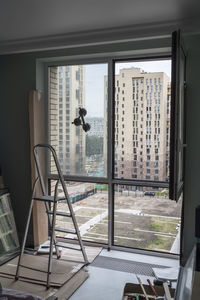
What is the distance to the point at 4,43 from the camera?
12.6 ft

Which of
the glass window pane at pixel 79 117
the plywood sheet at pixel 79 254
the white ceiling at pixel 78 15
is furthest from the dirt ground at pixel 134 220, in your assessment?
the white ceiling at pixel 78 15

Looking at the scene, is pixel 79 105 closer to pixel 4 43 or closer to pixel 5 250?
pixel 4 43

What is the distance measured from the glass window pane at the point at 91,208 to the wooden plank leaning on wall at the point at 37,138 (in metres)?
0.46

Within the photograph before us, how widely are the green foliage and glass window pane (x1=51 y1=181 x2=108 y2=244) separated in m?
0.42

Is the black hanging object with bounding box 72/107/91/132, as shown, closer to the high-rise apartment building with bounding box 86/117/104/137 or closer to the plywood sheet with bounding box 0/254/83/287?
the high-rise apartment building with bounding box 86/117/104/137

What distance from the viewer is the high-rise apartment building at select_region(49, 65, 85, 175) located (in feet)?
13.0

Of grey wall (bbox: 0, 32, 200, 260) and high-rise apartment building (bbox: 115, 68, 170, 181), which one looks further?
grey wall (bbox: 0, 32, 200, 260)

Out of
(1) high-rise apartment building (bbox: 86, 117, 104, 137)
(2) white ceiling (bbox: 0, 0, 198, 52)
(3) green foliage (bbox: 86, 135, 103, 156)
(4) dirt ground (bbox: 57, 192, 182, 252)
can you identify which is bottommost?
(4) dirt ground (bbox: 57, 192, 182, 252)

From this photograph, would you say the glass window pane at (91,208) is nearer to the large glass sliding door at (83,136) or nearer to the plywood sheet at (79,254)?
the large glass sliding door at (83,136)

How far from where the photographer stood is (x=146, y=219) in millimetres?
3723

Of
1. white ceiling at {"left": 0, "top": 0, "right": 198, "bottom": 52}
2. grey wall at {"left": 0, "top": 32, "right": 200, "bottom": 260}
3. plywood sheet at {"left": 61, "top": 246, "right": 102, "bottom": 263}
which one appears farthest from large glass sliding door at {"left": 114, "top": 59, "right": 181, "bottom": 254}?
white ceiling at {"left": 0, "top": 0, "right": 198, "bottom": 52}

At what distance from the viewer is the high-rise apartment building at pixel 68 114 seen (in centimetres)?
397

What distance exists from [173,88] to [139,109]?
1209mm

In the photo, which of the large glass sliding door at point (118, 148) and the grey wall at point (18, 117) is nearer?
the large glass sliding door at point (118, 148)
